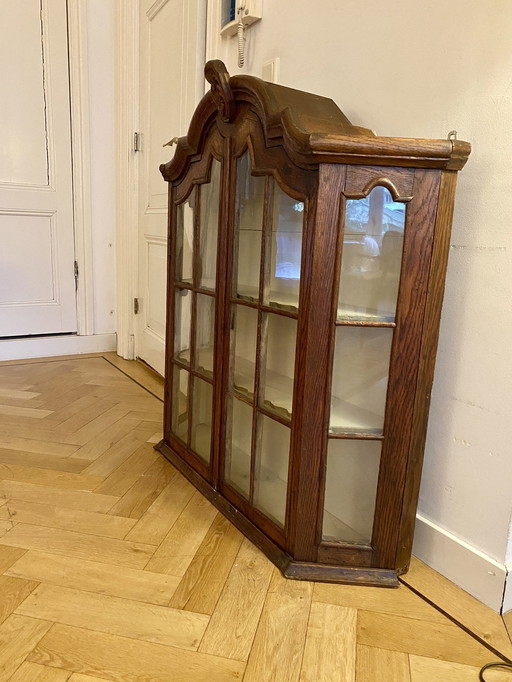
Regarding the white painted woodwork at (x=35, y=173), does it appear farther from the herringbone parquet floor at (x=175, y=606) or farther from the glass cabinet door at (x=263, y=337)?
the glass cabinet door at (x=263, y=337)

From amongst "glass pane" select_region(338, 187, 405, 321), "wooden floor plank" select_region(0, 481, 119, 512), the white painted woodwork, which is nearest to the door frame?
the white painted woodwork

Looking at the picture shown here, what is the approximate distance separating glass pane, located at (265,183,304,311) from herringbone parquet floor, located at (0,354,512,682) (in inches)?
25.2

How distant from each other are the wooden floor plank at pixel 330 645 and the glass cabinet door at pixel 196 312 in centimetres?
60

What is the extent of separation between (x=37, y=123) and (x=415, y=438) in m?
2.69

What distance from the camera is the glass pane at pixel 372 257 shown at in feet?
3.64

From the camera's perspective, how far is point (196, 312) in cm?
161

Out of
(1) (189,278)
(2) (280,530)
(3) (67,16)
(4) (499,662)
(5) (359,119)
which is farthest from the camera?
(3) (67,16)

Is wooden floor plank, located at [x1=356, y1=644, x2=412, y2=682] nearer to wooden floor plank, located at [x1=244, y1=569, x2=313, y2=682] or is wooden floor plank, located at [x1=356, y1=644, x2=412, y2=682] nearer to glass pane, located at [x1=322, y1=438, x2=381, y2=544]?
wooden floor plank, located at [x1=244, y1=569, x2=313, y2=682]

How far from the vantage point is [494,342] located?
1.13 metres

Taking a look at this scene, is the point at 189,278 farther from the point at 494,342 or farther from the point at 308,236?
the point at 494,342

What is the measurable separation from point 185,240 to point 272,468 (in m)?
0.76

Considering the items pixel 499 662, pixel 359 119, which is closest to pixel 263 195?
pixel 359 119

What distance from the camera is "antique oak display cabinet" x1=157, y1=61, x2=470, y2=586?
1.09m

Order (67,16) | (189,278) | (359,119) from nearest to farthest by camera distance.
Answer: (359,119) → (189,278) → (67,16)
